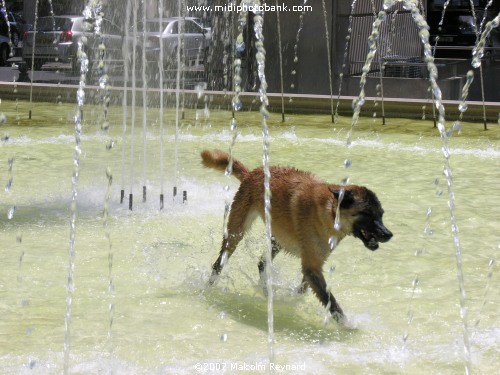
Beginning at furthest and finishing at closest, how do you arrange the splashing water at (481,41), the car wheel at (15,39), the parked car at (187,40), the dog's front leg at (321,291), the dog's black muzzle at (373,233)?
the car wheel at (15,39) → the parked car at (187,40) → the splashing water at (481,41) → the dog's front leg at (321,291) → the dog's black muzzle at (373,233)

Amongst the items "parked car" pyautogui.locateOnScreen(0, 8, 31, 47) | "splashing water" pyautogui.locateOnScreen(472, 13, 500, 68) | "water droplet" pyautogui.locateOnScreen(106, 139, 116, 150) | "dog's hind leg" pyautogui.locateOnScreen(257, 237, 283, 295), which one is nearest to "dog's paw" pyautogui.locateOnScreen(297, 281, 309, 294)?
"dog's hind leg" pyautogui.locateOnScreen(257, 237, 283, 295)

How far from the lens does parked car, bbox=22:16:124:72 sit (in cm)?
1917

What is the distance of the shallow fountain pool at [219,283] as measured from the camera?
4.17 metres

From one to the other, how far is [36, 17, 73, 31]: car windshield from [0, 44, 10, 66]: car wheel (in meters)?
2.76

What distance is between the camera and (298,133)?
12.3 meters

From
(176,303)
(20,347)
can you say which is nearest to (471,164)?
(176,303)

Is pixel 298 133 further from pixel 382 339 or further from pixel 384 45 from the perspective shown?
pixel 382 339

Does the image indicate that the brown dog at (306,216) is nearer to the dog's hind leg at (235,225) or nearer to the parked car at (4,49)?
the dog's hind leg at (235,225)

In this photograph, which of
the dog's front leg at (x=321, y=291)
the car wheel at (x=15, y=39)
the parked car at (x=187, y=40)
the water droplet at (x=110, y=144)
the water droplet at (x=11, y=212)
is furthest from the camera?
the car wheel at (x=15, y=39)

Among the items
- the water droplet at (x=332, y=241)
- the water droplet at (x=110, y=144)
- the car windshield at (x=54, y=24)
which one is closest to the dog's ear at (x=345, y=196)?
the water droplet at (x=332, y=241)

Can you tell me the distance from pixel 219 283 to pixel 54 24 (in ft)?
53.1

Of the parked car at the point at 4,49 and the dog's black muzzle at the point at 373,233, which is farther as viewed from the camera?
the parked car at the point at 4,49

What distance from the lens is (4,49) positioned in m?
23.5

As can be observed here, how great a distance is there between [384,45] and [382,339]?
554 inches
